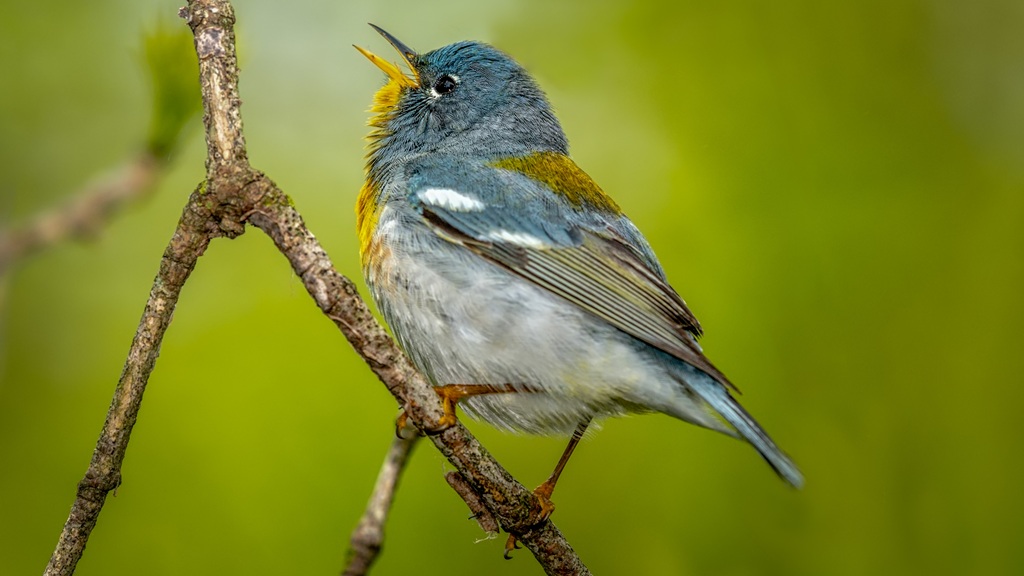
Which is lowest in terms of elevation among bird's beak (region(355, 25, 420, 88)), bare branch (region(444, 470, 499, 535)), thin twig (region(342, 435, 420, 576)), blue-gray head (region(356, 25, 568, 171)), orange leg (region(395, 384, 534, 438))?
thin twig (region(342, 435, 420, 576))

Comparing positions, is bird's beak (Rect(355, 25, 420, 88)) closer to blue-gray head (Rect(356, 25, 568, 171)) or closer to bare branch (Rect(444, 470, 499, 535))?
blue-gray head (Rect(356, 25, 568, 171))

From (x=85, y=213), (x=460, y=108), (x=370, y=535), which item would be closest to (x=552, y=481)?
(x=370, y=535)

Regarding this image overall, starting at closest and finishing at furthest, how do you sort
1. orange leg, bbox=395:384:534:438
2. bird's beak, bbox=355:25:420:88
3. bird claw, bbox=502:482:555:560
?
1. orange leg, bbox=395:384:534:438
2. bird claw, bbox=502:482:555:560
3. bird's beak, bbox=355:25:420:88

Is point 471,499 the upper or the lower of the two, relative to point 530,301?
lower

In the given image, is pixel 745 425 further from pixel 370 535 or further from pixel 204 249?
pixel 204 249

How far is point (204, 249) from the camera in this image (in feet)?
5.86

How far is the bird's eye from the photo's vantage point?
3.59 metres

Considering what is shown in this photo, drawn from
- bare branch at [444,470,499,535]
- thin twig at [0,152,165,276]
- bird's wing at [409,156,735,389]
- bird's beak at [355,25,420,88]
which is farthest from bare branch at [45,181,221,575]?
bird's beak at [355,25,420,88]

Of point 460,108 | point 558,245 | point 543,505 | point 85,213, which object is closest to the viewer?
point 85,213

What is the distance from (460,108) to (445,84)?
0.14 m

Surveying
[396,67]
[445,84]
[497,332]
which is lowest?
[497,332]

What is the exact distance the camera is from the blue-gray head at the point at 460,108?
3422 millimetres

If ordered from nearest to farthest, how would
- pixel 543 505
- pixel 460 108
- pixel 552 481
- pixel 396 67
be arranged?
1. pixel 543 505
2. pixel 552 481
3. pixel 460 108
4. pixel 396 67

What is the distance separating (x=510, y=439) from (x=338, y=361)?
0.79 meters
